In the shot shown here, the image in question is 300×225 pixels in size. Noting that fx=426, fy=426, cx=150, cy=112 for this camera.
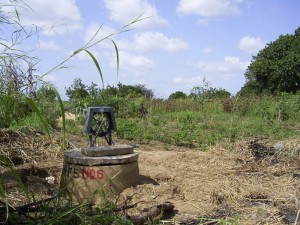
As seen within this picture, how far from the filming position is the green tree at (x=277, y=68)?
34.7 meters

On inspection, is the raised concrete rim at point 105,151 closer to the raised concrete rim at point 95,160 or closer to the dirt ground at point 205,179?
the raised concrete rim at point 95,160

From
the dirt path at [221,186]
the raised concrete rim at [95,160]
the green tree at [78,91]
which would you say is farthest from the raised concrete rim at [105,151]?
the green tree at [78,91]

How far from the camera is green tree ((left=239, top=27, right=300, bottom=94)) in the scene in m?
34.7

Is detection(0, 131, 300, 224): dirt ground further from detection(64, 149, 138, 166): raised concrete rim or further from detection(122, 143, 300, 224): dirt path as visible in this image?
detection(64, 149, 138, 166): raised concrete rim

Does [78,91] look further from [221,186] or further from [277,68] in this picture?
[277,68]

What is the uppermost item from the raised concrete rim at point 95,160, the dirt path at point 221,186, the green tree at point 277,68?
the green tree at point 277,68

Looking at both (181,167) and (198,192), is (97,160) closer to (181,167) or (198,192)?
(198,192)

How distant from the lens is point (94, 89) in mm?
13320

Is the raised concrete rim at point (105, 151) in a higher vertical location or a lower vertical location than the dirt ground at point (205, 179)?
higher

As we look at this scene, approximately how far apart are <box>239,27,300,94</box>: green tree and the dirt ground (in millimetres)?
27580

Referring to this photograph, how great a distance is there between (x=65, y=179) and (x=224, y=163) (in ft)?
8.81

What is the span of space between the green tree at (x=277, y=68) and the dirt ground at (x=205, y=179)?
90.5 ft

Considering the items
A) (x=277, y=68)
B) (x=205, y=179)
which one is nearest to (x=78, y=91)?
(x=205, y=179)

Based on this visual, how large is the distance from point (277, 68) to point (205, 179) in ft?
105
